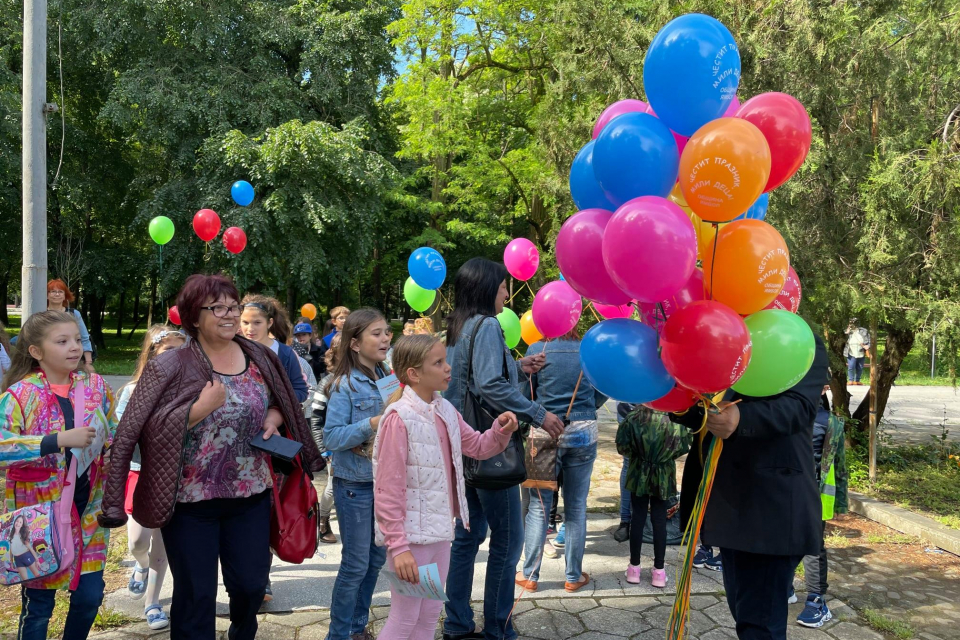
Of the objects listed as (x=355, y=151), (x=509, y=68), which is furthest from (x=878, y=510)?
(x=509, y=68)

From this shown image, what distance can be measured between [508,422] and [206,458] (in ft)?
4.26

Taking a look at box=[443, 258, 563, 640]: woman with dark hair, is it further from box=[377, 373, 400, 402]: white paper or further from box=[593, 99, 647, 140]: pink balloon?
box=[593, 99, 647, 140]: pink balloon

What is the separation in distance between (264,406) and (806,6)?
609 cm

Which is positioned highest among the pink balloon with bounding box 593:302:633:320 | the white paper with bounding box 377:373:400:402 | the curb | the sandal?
the pink balloon with bounding box 593:302:633:320

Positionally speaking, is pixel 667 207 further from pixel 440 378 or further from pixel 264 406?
pixel 264 406

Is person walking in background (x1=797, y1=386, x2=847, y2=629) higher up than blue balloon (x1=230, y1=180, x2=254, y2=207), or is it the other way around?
blue balloon (x1=230, y1=180, x2=254, y2=207)

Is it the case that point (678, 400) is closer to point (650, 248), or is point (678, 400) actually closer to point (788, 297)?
point (788, 297)

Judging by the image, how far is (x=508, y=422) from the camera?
3.16 m

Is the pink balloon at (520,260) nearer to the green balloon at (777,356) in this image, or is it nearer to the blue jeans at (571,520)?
the blue jeans at (571,520)

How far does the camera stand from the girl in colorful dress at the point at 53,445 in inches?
113

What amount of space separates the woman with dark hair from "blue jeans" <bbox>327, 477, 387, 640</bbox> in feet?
1.46

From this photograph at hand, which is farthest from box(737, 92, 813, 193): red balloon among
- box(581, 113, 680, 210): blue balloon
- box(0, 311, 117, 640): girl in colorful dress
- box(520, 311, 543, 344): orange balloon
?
box(520, 311, 543, 344): orange balloon

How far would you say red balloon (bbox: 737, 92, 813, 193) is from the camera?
9.31 feet

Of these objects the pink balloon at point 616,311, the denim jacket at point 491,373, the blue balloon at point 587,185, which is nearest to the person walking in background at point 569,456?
the pink balloon at point 616,311
